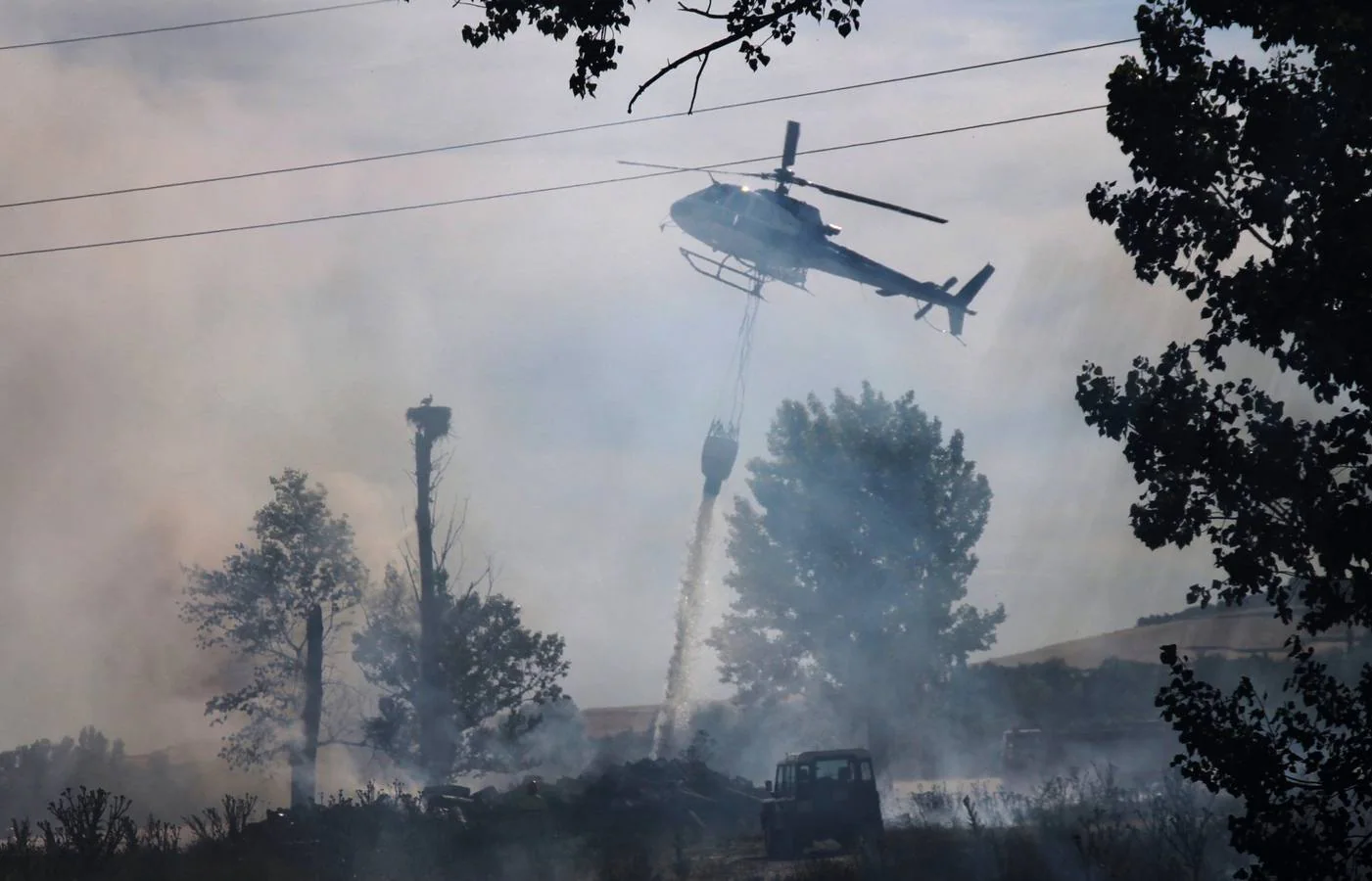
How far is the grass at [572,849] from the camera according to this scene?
23.8m

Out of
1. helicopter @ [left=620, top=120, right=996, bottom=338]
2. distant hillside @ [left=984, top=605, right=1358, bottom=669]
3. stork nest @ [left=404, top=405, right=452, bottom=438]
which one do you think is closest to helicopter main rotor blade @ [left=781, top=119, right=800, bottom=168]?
helicopter @ [left=620, top=120, right=996, bottom=338]

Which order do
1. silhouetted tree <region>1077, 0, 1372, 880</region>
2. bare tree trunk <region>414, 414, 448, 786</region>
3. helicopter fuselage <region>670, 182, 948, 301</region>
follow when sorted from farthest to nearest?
bare tree trunk <region>414, 414, 448, 786</region>, helicopter fuselage <region>670, 182, 948, 301</region>, silhouetted tree <region>1077, 0, 1372, 880</region>

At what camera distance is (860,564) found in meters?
61.4

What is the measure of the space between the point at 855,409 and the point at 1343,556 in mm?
54151

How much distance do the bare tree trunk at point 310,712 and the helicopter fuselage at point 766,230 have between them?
20.2 m

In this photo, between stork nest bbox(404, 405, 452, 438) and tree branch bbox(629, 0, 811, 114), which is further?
stork nest bbox(404, 405, 452, 438)

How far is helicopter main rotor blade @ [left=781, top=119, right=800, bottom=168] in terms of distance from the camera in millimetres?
43188

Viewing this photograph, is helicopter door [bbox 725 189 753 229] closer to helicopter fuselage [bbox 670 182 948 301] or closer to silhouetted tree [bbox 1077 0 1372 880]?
helicopter fuselage [bbox 670 182 948 301]

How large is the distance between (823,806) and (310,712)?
26736 mm

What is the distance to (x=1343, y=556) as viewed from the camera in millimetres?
11586

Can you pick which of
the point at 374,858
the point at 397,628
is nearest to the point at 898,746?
the point at 397,628

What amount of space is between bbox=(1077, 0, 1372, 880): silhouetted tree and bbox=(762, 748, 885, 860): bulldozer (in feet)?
59.4

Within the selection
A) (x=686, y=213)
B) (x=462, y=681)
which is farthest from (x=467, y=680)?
(x=686, y=213)

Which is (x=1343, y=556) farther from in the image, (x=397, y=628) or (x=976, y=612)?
(x=976, y=612)
